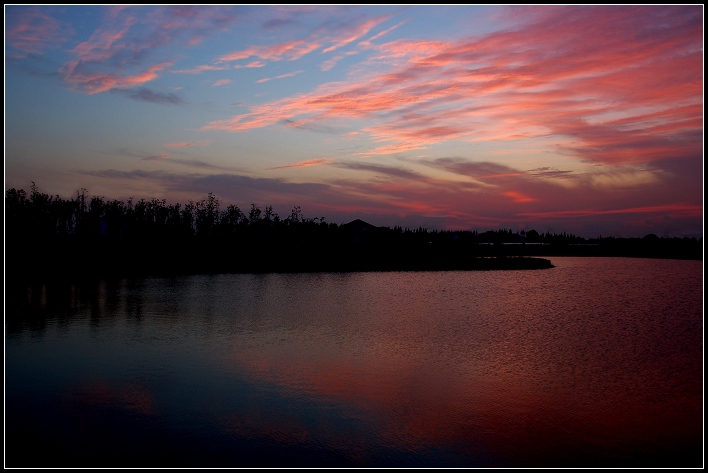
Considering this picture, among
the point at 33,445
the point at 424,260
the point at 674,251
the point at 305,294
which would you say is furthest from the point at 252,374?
the point at 674,251

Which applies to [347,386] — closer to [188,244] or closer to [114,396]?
[114,396]

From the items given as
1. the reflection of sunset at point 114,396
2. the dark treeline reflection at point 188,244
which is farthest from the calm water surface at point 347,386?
the dark treeline reflection at point 188,244

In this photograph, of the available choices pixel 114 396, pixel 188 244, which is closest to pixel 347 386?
pixel 114 396

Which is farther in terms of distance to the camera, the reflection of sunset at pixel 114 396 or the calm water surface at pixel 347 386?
the reflection of sunset at pixel 114 396

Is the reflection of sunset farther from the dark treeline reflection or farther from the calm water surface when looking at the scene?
the dark treeline reflection

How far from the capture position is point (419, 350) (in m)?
16.7

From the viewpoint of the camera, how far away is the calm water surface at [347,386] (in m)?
8.83

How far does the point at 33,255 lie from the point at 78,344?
43.4 meters

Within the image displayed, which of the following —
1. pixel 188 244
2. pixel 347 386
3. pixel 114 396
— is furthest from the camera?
pixel 188 244

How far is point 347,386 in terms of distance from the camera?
41.2ft

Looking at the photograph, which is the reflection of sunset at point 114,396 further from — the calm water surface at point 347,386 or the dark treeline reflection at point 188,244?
the dark treeline reflection at point 188,244

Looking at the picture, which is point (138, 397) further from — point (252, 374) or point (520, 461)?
point (520, 461)

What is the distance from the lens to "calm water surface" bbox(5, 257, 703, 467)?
883cm

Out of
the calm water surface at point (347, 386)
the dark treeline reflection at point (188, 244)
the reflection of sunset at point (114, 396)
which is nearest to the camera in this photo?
the calm water surface at point (347, 386)
